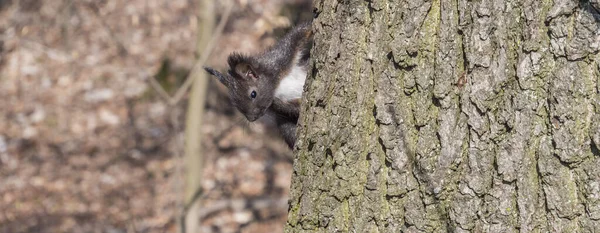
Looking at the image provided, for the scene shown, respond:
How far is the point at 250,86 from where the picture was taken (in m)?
3.47

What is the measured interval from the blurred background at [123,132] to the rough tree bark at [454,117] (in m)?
3.78

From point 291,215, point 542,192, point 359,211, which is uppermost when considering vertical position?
point 291,215

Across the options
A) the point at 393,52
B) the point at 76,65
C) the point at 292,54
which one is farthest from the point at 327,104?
the point at 76,65

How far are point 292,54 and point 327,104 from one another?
1204 mm

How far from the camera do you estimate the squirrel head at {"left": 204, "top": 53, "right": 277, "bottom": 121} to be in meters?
3.48

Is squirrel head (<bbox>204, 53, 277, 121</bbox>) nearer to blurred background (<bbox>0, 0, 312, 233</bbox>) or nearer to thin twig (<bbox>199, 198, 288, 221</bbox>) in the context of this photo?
blurred background (<bbox>0, 0, 312, 233</bbox>)

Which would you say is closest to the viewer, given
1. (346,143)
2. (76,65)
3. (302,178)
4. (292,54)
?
(346,143)

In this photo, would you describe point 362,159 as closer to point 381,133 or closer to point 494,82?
point 381,133

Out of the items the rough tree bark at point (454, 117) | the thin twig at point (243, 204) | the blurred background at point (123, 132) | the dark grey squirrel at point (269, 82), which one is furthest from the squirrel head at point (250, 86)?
the thin twig at point (243, 204)

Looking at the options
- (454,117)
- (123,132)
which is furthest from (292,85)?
(123,132)

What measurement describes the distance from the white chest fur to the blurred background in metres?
2.59

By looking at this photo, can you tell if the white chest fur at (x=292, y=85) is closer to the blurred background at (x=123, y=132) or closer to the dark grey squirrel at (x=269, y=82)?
the dark grey squirrel at (x=269, y=82)

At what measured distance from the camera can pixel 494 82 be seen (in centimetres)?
192

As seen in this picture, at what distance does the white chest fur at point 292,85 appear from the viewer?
11.0ft
